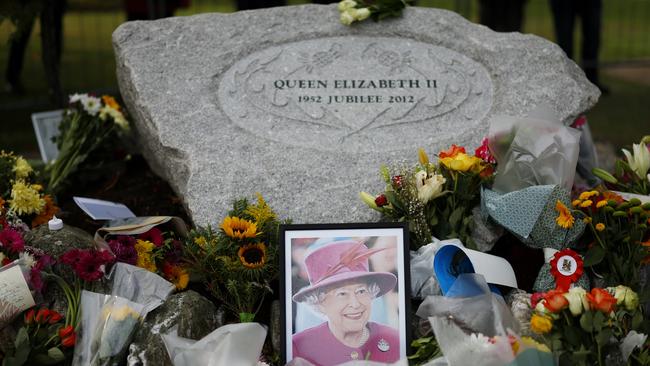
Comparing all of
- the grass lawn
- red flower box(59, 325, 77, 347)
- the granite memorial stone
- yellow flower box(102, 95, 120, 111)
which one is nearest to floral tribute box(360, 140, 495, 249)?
the granite memorial stone

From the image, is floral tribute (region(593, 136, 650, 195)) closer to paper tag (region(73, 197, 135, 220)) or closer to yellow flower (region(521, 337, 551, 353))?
yellow flower (region(521, 337, 551, 353))

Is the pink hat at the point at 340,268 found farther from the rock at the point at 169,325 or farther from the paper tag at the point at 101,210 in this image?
the paper tag at the point at 101,210

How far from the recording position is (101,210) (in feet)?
12.4

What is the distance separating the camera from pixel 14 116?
7.89 meters

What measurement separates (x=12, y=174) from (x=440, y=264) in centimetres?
213

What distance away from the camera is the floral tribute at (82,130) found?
4.53 m

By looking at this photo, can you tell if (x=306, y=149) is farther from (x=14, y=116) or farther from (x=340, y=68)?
(x=14, y=116)

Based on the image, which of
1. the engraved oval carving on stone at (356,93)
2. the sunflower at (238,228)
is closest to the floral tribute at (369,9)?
the engraved oval carving on stone at (356,93)

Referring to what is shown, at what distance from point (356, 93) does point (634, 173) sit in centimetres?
135

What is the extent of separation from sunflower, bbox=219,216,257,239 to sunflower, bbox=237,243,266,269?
0.04 meters

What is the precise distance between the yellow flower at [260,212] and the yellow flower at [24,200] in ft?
3.37

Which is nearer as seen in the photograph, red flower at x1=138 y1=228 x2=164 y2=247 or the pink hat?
the pink hat

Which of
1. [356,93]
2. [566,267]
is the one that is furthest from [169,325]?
[356,93]

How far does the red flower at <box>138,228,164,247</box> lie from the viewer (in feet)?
10.9
